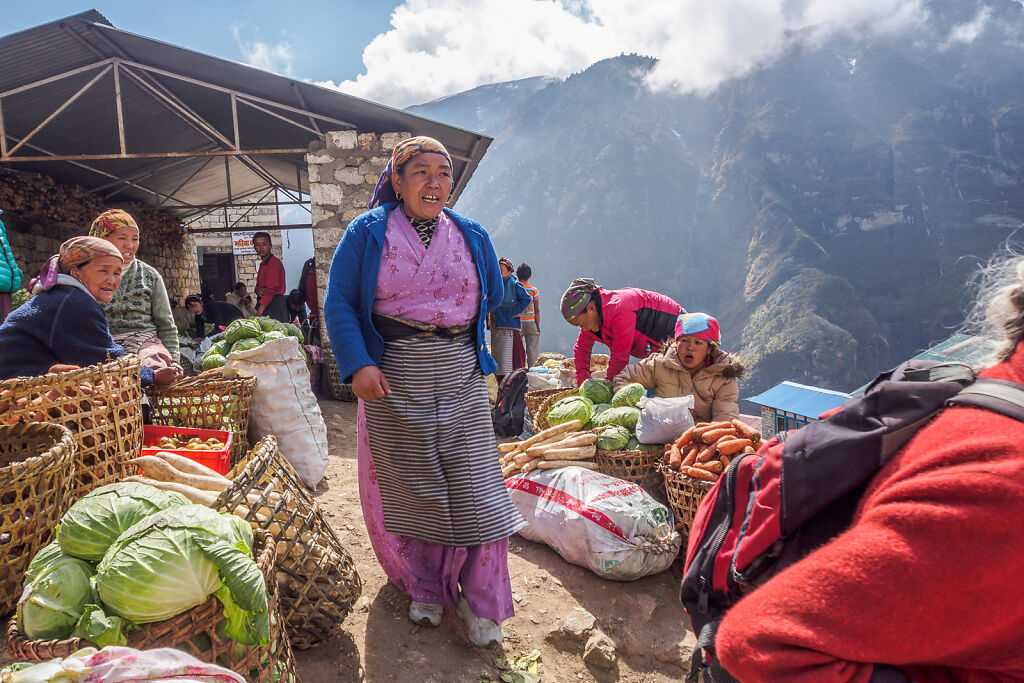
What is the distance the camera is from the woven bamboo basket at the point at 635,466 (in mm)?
3627

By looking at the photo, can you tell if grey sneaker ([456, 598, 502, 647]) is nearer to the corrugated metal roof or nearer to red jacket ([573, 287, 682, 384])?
red jacket ([573, 287, 682, 384])

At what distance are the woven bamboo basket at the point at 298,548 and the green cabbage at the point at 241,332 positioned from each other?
2835 millimetres

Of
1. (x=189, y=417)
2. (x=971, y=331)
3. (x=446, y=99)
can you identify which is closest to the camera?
(x=971, y=331)

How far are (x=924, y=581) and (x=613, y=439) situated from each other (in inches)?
116

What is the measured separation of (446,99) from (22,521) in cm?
17799

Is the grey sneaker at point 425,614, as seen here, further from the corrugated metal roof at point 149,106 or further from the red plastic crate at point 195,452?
the corrugated metal roof at point 149,106

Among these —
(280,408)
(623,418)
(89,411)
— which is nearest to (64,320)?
(89,411)

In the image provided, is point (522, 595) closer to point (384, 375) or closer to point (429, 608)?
point (429, 608)

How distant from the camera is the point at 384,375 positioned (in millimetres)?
2328

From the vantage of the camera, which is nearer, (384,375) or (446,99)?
(384,375)

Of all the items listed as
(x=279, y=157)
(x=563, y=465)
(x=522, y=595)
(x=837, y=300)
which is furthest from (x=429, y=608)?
(x=837, y=300)

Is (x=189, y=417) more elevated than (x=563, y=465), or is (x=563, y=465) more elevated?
(x=189, y=417)

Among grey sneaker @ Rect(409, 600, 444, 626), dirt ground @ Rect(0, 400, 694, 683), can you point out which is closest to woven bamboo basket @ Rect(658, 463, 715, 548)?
dirt ground @ Rect(0, 400, 694, 683)

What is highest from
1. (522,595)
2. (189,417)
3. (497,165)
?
(497,165)
